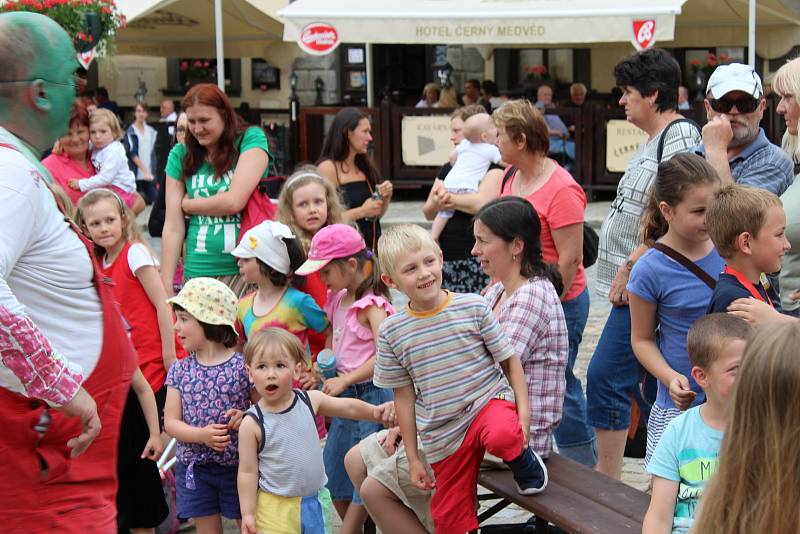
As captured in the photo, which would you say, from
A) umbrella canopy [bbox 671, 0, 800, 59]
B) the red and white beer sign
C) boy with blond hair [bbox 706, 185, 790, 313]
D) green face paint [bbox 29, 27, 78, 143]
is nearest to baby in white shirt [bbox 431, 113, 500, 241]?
boy with blond hair [bbox 706, 185, 790, 313]

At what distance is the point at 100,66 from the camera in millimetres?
23266

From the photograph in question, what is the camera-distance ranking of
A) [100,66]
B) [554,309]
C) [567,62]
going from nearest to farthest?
[554,309] < [567,62] < [100,66]

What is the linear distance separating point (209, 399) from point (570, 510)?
1.43 m

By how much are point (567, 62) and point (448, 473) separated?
17900 millimetres

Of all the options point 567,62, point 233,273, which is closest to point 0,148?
point 233,273

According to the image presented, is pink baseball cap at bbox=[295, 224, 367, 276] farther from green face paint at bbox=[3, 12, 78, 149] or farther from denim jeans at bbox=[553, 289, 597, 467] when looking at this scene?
green face paint at bbox=[3, 12, 78, 149]

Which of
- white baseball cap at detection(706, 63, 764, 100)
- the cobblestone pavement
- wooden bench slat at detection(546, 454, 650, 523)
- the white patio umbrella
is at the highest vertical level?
the white patio umbrella

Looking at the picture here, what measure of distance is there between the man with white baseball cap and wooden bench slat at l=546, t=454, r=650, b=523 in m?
1.23

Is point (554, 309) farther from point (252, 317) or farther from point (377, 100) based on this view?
point (377, 100)

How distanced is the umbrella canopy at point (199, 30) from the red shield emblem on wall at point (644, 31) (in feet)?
23.3

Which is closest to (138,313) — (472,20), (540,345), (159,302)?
(159,302)

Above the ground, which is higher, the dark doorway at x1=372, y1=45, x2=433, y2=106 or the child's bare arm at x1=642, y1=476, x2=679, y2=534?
the dark doorway at x1=372, y1=45, x2=433, y2=106

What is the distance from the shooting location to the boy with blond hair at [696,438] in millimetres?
2926

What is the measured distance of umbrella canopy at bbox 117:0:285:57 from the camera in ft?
63.5
